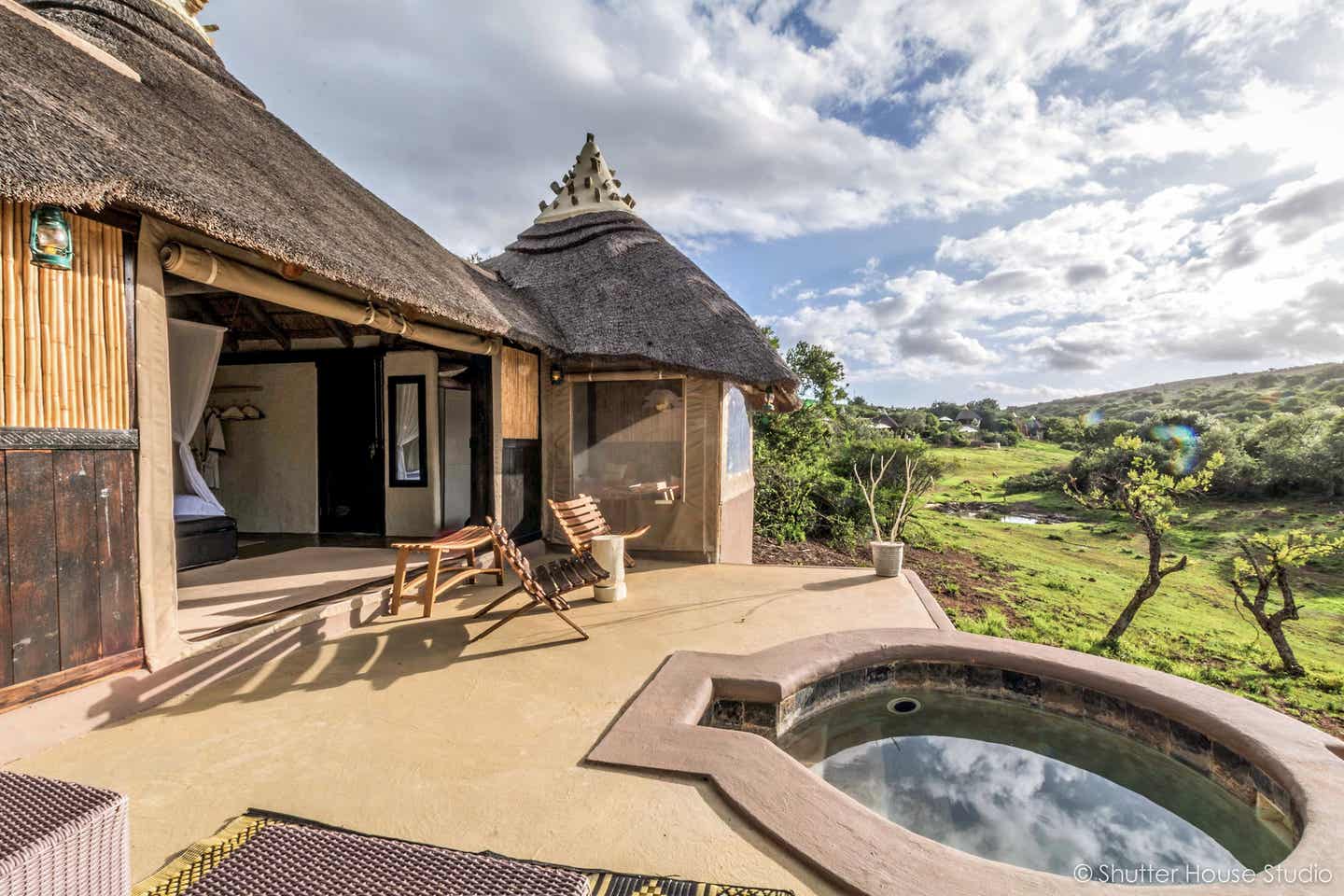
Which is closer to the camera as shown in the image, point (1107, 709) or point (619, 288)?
point (1107, 709)

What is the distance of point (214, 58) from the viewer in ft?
18.0

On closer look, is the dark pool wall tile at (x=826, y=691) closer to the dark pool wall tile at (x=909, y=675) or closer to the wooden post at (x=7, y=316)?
the dark pool wall tile at (x=909, y=675)

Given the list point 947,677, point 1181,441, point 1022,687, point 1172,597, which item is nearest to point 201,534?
point 947,677

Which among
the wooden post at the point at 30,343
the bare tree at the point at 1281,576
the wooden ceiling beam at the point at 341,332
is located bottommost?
the bare tree at the point at 1281,576

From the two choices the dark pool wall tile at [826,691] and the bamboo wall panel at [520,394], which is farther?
the bamboo wall panel at [520,394]

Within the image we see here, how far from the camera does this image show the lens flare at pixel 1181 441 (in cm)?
2181

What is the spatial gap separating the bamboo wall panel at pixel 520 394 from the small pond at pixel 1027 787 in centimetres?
428

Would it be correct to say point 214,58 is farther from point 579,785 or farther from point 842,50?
point 579,785

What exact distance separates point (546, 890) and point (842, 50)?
27.6ft

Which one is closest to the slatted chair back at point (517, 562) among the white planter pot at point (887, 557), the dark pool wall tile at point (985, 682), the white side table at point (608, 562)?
the white side table at point (608, 562)

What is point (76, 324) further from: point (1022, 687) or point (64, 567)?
point (1022, 687)

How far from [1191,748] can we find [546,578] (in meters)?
3.92

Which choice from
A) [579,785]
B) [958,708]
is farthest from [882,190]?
[579,785]

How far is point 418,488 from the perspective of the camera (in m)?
6.98
